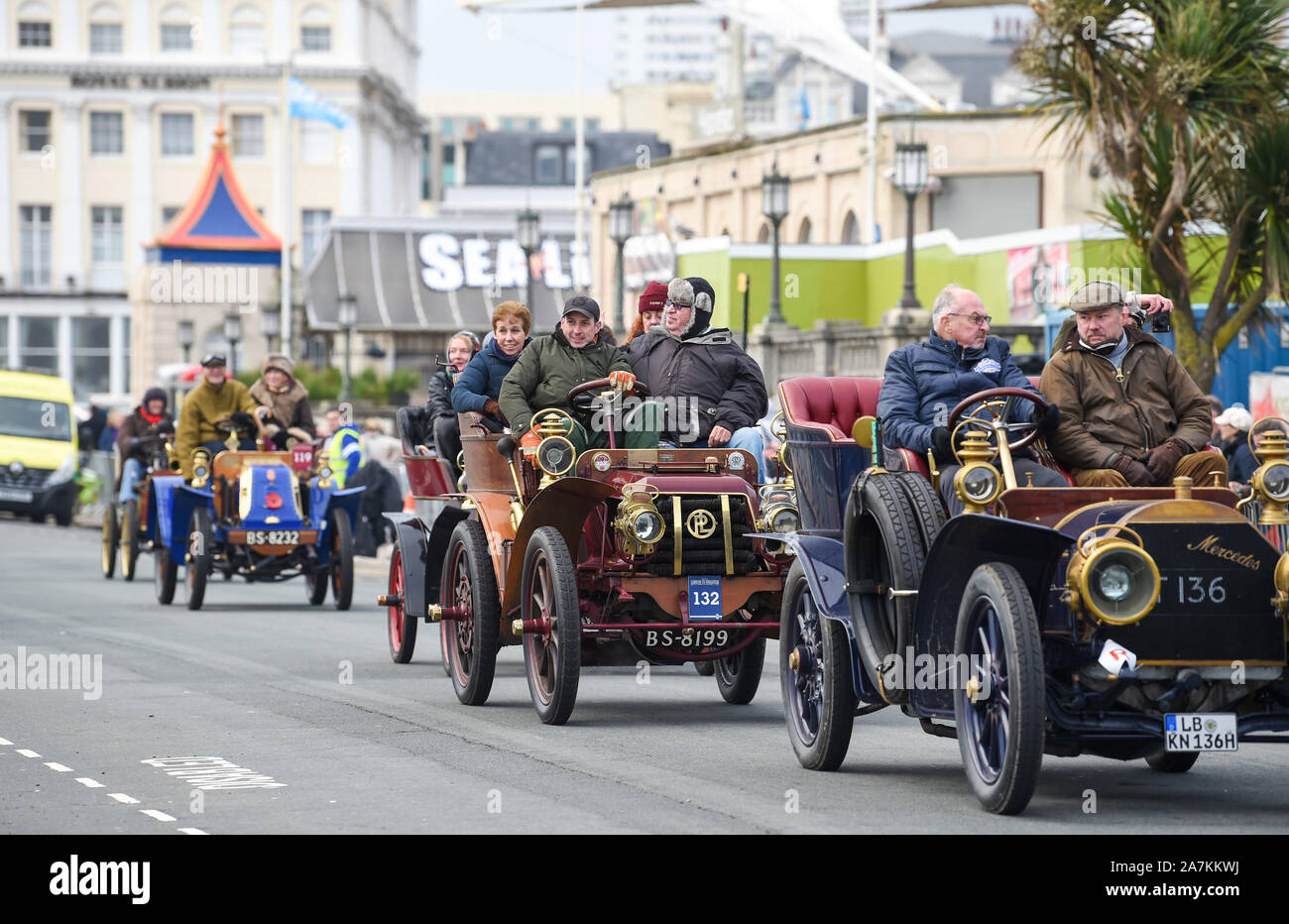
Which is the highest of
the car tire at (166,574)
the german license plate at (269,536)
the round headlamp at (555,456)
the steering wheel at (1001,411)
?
the steering wheel at (1001,411)

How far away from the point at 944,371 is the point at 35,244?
317 ft

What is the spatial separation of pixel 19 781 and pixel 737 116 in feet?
232

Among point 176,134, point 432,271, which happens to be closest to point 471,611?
point 432,271

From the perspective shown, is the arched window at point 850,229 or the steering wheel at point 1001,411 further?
the arched window at point 850,229

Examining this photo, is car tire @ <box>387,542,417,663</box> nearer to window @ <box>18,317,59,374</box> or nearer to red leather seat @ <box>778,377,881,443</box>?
red leather seat @ <box>778,377,881,443</box>

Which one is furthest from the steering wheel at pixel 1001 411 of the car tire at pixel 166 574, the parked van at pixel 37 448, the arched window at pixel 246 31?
the arched window at pixel 246 31

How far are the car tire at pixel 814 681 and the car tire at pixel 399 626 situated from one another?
Result: 16.9 feet

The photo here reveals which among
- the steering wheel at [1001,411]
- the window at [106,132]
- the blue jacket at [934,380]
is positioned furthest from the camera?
the window at [106,132]

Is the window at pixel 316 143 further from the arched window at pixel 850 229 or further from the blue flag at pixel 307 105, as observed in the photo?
the arched window at pixel 850 229

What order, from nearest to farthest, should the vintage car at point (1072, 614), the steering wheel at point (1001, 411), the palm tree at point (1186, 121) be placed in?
1. the vintage car at point (1072, 614)
2. the steering wheel at point (1001, 411)
3. the palm tree at point (1186, 121)

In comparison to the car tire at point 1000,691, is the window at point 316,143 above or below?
above

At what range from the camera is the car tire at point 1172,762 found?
946cm

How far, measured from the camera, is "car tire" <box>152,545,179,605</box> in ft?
66.0
